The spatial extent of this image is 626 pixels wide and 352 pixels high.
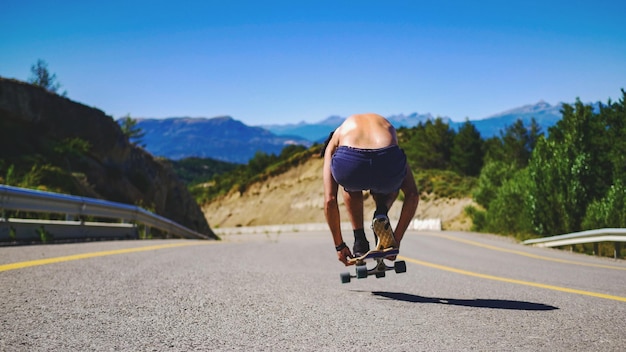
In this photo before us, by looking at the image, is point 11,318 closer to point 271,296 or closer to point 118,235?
point 271,296

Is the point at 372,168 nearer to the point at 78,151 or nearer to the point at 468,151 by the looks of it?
the point at 78,151

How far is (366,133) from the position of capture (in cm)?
Answer: 426

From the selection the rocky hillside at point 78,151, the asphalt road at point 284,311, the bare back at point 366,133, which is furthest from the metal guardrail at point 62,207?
the bare back at point 366,133

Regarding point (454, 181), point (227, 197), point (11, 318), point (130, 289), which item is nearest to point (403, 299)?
point (130, 289)

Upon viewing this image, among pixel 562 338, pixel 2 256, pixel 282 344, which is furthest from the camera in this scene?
pixel 2 256

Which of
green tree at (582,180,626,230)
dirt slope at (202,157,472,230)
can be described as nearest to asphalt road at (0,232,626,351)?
green tree at (582,180,626,230)

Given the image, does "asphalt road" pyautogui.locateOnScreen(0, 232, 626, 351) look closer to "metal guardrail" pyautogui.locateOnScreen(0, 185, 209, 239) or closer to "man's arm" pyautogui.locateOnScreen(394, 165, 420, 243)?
"man's arm" pyautogui.locateOnScreen(394, 165, 420, 243)

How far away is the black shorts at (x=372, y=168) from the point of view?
413 centimetres

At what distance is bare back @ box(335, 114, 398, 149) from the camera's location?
4211mm

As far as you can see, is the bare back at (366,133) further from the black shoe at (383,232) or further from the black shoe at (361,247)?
the black shoe at (361,247)

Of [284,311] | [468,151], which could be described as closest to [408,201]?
[284,311]

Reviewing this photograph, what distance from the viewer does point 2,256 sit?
261 inches

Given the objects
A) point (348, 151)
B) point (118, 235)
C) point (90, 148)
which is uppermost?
point (90, 148)

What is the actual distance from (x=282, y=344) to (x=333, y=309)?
1.13 m
